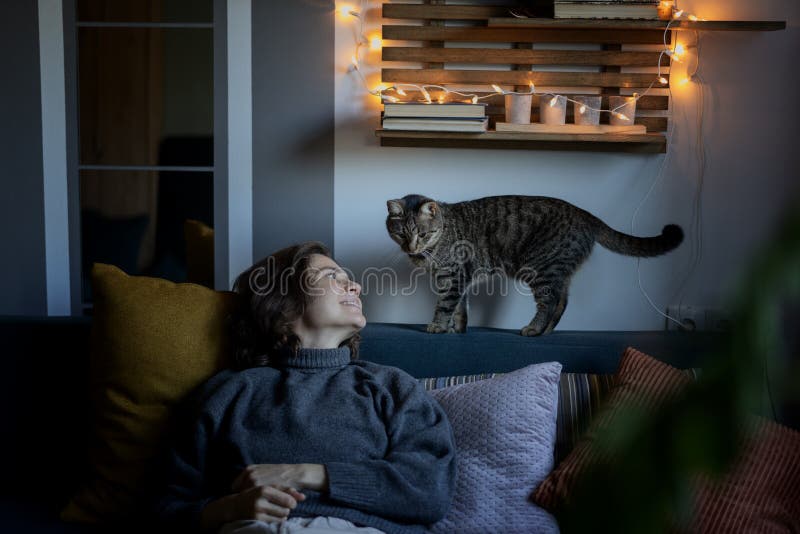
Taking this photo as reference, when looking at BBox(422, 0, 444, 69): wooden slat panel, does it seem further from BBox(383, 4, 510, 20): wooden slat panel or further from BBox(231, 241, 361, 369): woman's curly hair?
BBox(231, 241, 361, 369): woman's curly hair

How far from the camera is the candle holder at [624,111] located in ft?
8.79

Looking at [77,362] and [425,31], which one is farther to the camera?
[425,31]

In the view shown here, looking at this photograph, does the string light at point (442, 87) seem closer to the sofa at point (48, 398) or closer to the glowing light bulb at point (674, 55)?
the glowing light bulb at point (674, 55)

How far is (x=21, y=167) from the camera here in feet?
9.69

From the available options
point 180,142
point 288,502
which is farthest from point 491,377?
point 180,142

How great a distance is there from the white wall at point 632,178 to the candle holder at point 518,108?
0.18m

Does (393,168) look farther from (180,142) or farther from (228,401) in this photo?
(228,401)

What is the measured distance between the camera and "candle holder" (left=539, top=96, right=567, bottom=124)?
2645mm

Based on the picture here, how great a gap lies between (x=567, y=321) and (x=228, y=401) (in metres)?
1.49

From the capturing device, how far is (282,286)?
193 cm

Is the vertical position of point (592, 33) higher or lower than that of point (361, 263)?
higher

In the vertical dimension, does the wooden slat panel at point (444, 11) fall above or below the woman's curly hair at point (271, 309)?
above

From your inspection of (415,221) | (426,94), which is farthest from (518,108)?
(415,221)

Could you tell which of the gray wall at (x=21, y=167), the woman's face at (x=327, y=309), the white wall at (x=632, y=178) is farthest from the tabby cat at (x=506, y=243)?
the gray wall at (x=21, y=167)
